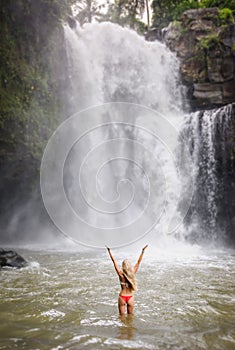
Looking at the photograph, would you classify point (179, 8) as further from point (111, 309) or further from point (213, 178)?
point (111, 309)

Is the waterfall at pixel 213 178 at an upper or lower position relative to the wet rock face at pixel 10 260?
upper

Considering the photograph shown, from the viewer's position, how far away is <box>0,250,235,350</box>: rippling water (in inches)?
131

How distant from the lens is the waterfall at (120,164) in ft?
44.5

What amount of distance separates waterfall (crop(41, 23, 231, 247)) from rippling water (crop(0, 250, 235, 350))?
5.56m

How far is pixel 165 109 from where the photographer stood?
1733 centimetres

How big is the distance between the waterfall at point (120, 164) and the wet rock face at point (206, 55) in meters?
1.76

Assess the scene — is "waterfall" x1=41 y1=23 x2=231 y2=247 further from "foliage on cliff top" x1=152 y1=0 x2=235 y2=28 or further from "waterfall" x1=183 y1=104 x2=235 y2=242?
"foliage on cliff top" x1=152 y1=0 x2=235 y2=28

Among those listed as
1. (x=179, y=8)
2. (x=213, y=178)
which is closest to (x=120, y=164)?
(x=213, y=178)

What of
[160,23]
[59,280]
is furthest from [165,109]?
[59,280]

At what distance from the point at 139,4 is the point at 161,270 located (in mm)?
22388

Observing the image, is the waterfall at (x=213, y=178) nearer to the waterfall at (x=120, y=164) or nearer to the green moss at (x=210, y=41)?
the waterfall at (x=120, y=164)

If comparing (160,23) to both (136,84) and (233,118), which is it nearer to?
(136,84)

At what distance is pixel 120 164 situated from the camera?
49.9ft

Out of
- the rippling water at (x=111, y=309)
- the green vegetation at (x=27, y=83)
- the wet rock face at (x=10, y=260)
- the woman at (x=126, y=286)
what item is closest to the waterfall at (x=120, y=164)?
the green vegetation at (x=27, y=83)
